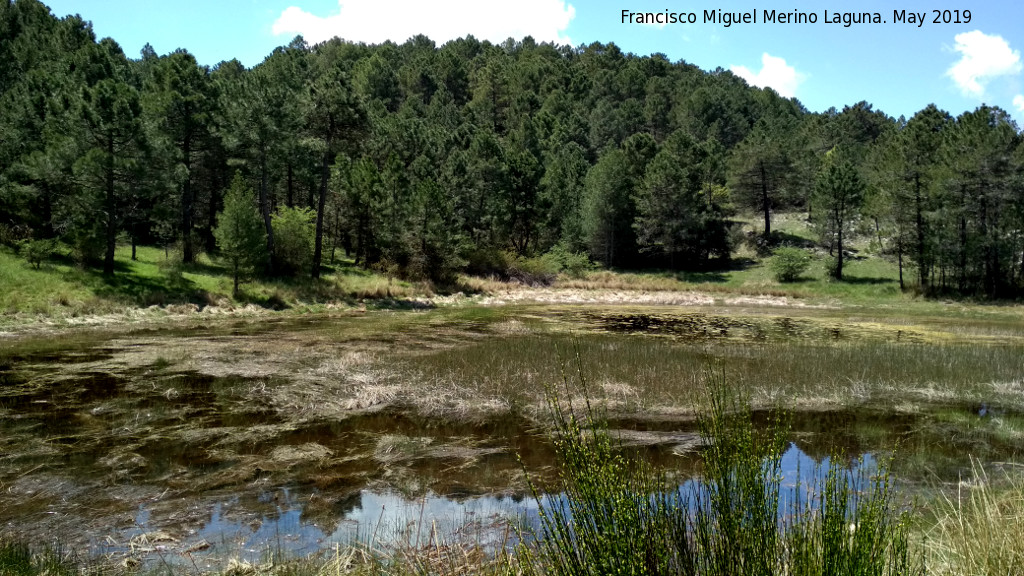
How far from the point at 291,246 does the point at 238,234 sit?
24.2 feet

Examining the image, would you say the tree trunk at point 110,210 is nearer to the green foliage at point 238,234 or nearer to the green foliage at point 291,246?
the green foliage at point 238,234

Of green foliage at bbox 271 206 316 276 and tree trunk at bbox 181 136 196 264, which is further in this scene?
green foliage at bbox 271 206 316 276

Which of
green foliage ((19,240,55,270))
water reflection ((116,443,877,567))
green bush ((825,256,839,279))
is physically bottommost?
water reflection ((116,443,877,567))

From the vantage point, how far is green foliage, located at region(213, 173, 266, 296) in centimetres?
3170

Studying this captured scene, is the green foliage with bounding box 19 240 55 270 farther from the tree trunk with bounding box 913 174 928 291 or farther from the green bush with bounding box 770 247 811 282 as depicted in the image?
the tree trunk with bounding box 913 174 928 291

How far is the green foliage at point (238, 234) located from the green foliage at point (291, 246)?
17.8 ft

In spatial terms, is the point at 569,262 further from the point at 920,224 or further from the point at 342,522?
the point at 342,522

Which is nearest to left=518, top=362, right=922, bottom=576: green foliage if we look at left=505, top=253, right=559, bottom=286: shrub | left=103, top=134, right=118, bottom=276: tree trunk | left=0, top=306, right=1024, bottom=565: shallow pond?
left=0, top=306, right=1024, bottom=565: shallow pond

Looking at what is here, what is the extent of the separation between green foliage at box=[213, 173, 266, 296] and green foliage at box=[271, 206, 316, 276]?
5432 millimetres

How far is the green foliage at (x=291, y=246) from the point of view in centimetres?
3906

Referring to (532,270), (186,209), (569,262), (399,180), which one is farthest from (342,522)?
(569,262)

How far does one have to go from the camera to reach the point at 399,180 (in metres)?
46.4

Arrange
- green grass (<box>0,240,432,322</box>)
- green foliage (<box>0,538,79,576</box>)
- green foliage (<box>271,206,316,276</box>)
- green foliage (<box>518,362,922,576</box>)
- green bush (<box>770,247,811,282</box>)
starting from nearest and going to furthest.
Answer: green foliage (<box>518,362,922,576</box>)
green foliage (<box>0,538,79,576</box>)
green grass (<box>0,240,432,322</box>)
green foliage (<box>271,206,316,276</box>)
green bush (<box>770,247,811,282</box>)

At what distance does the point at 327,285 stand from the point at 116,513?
105 ft
